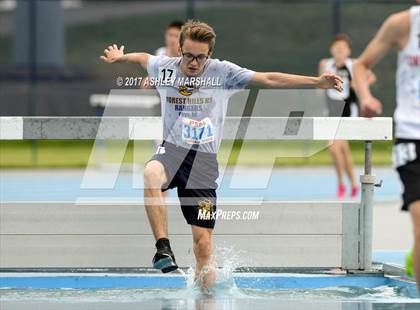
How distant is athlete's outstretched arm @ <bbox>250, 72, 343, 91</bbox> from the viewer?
848cm

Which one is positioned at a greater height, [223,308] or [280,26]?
[280,26]

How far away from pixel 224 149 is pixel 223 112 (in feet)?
14.6

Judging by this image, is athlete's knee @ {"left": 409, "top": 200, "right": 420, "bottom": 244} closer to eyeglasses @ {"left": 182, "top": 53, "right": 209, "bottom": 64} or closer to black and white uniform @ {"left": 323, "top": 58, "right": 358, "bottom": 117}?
eyeglasses @ {"left": 182, "top": 53, "right": 209, "bottom": 64}

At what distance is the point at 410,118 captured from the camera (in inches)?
280

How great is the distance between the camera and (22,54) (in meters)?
27.2

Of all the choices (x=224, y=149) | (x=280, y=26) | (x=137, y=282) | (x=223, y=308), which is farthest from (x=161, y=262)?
(x=280, y=26)

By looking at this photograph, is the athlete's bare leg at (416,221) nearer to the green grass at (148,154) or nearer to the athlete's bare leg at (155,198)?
the athlete's bare leg at (155,198)

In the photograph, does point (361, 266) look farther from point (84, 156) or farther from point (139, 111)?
point (84, 156)

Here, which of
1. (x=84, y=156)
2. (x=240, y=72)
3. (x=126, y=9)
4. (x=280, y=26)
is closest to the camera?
(x=240, y=72)

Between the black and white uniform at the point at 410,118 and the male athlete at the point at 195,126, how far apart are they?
5.16 feet

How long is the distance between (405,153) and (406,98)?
0.35 m

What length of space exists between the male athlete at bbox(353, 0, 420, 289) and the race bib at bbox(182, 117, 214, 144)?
6.62 ft

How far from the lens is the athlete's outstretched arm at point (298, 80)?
8.48 metres

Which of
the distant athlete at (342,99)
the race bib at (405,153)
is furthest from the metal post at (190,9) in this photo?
the race bib at (405,153)
